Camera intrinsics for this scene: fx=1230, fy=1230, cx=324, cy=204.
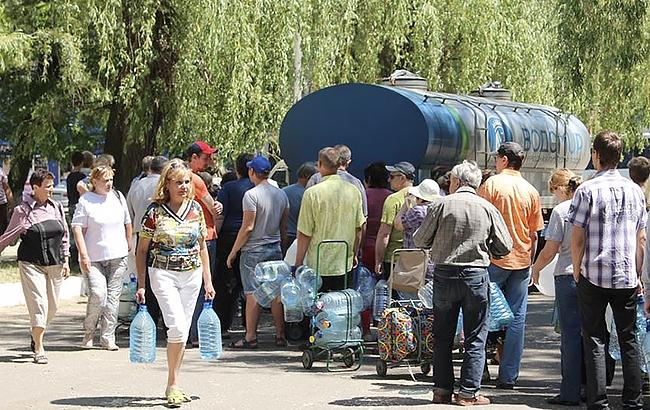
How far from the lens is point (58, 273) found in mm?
11742

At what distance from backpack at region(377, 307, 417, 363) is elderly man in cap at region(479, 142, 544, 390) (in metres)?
0.82

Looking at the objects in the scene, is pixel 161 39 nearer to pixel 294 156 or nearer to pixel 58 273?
pixel 294 156

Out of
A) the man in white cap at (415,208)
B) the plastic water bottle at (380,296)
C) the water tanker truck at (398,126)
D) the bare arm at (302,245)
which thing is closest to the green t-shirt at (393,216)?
the man in white cap at (415,208)

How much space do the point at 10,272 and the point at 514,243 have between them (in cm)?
1193

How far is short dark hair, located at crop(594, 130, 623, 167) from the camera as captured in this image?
876cm

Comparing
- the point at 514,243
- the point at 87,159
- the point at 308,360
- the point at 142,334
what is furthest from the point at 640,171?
the point at 87,159

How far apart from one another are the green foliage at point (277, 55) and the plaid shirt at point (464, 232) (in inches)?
353

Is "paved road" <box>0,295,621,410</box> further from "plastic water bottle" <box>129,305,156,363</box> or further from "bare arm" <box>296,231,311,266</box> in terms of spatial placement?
"bare arm" <box>296,231,311,266</box>

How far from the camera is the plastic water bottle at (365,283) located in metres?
12.4

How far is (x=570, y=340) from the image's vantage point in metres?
Result: 9.37

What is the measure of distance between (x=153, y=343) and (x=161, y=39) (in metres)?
11.7

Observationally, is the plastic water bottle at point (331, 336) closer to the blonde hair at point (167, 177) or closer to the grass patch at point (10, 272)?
the blonde hair at point (167, 177)

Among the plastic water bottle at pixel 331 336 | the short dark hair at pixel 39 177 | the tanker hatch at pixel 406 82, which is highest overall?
the tanker hatch at pixel 406 82

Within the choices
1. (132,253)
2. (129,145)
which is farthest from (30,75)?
(132,253)
